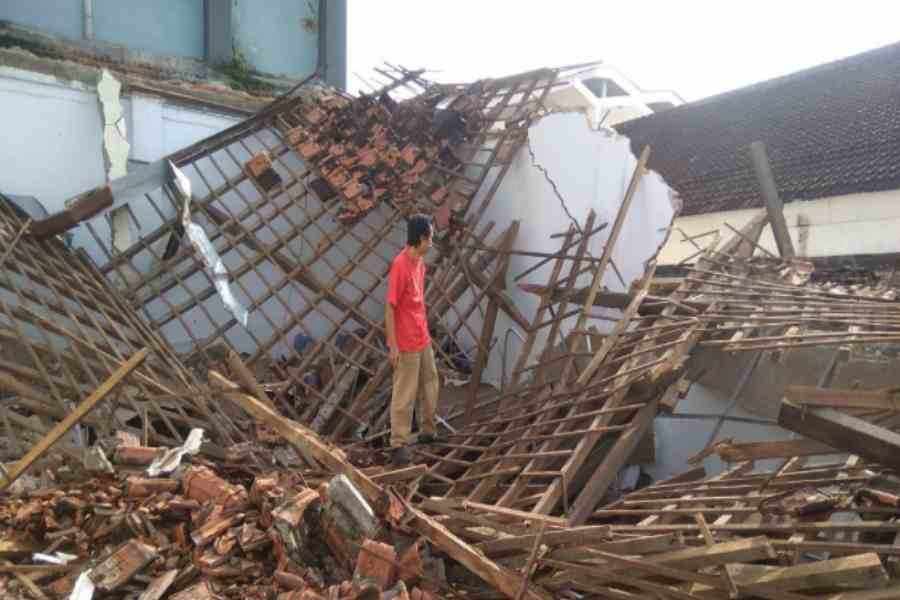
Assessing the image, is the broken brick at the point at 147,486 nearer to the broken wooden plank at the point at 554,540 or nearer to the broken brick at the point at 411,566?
the broken brick at the point at 411,566

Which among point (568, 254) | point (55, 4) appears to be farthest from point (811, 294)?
point (55, 4)

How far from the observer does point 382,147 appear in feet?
25.7

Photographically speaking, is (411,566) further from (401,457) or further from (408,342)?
(408,342)

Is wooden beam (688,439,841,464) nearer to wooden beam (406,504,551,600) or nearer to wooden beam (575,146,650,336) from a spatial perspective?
wooden beam (406,504,551,600)

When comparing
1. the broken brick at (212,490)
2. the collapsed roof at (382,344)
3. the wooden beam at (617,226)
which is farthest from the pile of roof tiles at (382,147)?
the broken brick at (212,490)

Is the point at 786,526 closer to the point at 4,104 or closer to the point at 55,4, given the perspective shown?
the point at 4,104

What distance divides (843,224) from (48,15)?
36.1ft

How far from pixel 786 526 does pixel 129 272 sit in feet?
19.1

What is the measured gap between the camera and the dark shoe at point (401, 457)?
521cm

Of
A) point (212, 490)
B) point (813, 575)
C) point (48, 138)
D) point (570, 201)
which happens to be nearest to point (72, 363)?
point (212, 490)

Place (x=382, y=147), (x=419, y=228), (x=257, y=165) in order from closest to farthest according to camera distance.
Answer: (x=419, y=228) < (x=257, y=165) < (x=382, y=147)

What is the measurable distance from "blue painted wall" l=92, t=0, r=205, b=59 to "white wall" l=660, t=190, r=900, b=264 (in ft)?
23.9

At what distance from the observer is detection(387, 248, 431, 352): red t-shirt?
5.08 meters

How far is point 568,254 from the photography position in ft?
22.6
